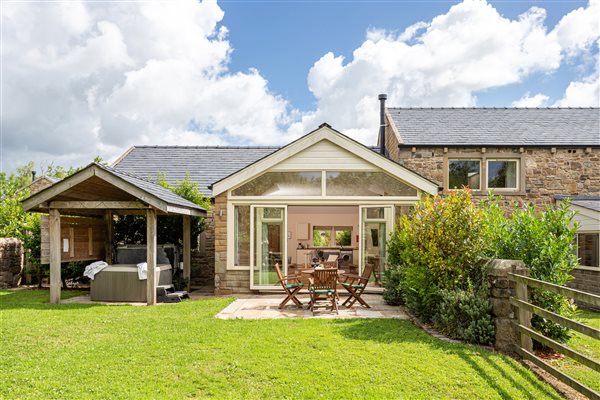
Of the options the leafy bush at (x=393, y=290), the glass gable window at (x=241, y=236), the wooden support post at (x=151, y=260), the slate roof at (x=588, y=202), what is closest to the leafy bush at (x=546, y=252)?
the leafy bush at (x=393, y=290)

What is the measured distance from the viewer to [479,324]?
6.20m

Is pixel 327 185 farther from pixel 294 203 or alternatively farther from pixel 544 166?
pixel 544 166

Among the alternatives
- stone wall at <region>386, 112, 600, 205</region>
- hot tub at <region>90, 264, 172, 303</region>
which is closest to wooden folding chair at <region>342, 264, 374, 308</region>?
hot tub at <region>90, 264, 172, 303</region>

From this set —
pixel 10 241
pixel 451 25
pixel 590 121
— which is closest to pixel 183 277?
pixel 10 241

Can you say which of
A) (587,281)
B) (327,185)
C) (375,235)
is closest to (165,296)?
(327,185)

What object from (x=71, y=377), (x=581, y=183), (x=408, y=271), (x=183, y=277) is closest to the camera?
(x=71, y=377)

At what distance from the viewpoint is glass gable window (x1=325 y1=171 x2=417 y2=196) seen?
1134 cm

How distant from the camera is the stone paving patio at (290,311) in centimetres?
835

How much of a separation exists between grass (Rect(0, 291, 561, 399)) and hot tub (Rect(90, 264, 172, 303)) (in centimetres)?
230

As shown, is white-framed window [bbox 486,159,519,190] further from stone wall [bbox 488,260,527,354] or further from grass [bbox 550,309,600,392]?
stone wall [bbox 488,260,527,354]

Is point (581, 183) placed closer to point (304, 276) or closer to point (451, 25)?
point (451, 25)

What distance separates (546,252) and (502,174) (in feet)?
29.5

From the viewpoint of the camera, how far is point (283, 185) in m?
11.5

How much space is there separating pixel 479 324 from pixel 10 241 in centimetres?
1422
